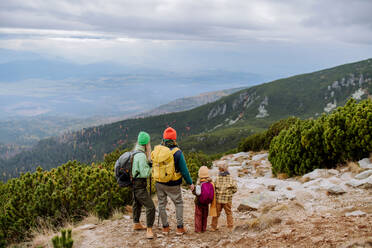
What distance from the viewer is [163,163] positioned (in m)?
6.45

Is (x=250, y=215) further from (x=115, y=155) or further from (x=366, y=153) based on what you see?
(x=115, y=155)

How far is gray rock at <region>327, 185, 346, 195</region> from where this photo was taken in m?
8.50

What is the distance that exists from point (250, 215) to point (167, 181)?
3302 millimetres

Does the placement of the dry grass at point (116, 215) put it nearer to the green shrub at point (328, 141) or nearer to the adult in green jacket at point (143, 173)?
the adult in green jacket at point (143, 173)

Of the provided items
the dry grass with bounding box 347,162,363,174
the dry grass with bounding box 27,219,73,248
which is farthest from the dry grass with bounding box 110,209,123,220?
the dry grass with bounding box 347,162,363,174

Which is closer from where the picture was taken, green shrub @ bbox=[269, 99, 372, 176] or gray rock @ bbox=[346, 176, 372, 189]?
gray rock @ bbox=[346, 176, 372, 189]

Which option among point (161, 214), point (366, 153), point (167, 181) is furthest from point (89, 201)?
point (366, 153)

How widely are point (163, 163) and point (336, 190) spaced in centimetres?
557

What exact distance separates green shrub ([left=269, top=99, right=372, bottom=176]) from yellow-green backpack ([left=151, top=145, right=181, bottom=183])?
8.45 m

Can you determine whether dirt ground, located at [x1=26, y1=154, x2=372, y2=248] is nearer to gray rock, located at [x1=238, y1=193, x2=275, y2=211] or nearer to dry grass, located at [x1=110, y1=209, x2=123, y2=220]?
dry grass, located at [x1=110, y1=209, x2=123, y2=220]

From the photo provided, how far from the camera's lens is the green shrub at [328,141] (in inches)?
448

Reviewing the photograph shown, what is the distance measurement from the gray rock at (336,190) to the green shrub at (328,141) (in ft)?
11.9

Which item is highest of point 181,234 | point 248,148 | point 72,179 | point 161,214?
point 72,179

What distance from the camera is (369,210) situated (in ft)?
20.5
